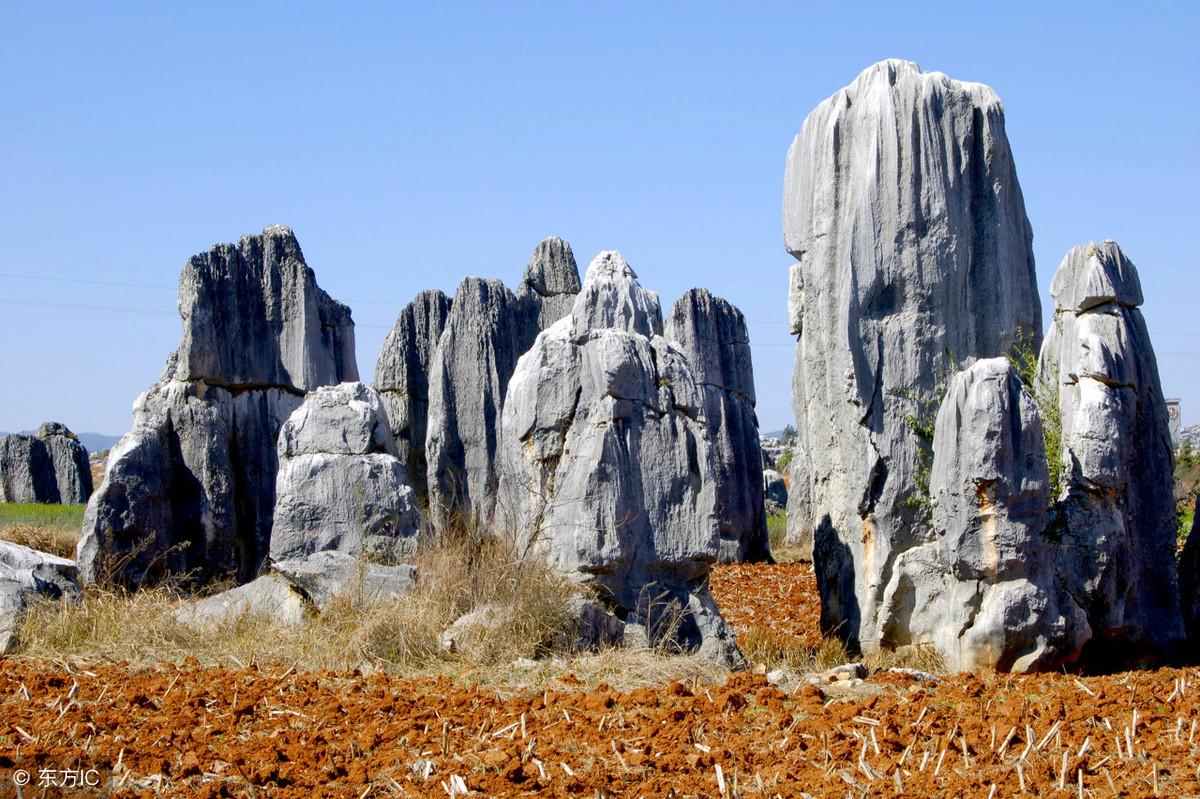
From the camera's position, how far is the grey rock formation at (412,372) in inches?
614

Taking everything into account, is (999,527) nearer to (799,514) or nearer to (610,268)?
(610,268)

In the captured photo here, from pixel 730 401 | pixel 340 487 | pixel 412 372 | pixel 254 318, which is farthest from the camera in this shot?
pixel 730 401

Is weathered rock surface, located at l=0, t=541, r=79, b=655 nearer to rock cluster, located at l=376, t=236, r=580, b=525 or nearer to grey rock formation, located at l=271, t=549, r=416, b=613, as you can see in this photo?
grey rock formation, located at l=271, t=549, r=416, b=613

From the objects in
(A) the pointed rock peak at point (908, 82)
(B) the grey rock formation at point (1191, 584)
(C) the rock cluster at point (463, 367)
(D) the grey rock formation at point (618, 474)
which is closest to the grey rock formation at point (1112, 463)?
(B) the grey rock formation at point (1191, 584)

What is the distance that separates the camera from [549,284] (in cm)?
1592

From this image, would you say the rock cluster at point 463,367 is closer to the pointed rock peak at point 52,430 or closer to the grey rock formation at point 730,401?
the grey rock formation at point 730,401

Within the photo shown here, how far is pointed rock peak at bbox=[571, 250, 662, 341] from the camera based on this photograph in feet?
29.2

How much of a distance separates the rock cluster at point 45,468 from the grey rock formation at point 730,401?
41.0 ft

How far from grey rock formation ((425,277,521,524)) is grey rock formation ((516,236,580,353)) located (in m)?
0.41

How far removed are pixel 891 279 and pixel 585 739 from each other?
15.3 ft

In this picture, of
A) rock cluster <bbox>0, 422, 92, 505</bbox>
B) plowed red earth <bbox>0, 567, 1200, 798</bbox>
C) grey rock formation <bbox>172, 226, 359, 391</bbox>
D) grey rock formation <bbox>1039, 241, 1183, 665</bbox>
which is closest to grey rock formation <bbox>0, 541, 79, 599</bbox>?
plowed red earth <bbox>0, 567, 1200, 798</bbox>

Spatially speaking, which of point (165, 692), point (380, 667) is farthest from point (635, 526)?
point (165, 692)

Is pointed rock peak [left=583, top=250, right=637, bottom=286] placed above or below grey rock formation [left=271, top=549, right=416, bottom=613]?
above

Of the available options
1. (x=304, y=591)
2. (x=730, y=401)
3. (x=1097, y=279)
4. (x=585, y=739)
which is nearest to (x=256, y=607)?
(x=304, y=591)
